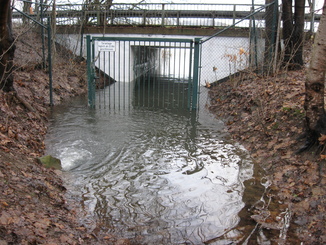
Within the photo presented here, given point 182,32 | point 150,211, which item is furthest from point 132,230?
point 182,32

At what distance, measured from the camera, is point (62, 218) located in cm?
397

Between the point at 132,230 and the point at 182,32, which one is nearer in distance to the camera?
the point at 132,230

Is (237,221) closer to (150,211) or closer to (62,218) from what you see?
(150,211)

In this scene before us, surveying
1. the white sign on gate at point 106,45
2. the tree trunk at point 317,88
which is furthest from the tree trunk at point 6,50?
the tree trunk at point 317,88

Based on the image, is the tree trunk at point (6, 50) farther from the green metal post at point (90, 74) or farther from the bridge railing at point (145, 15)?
the bridge railing at point (145, 15)

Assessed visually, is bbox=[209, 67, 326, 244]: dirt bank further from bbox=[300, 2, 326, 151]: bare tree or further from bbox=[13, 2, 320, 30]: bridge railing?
bbox=[13, 2, 320, 30]: bridge railing

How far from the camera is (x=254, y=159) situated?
21.4ft

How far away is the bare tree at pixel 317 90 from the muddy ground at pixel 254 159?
1.28 ft

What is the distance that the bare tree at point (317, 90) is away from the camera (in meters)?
5.29

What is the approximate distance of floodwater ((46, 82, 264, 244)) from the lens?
4176 mm

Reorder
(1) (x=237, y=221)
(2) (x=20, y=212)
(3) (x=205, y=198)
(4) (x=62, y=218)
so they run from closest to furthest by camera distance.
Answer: (2) (x=20, y=212)
(4) (x=62, y=218)
(1) (x=237, y=221)
(3) (x=205, y=198)

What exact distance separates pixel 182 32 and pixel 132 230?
47.8ft

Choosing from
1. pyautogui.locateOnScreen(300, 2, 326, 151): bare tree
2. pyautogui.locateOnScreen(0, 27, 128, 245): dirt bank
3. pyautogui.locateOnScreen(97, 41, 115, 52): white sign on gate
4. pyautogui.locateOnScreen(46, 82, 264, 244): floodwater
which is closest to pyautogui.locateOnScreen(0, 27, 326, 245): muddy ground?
pyautogui.locateOnScreen(0, 27, 128, 245): dirt bank

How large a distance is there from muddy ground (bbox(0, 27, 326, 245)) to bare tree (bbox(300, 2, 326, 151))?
39 cm
